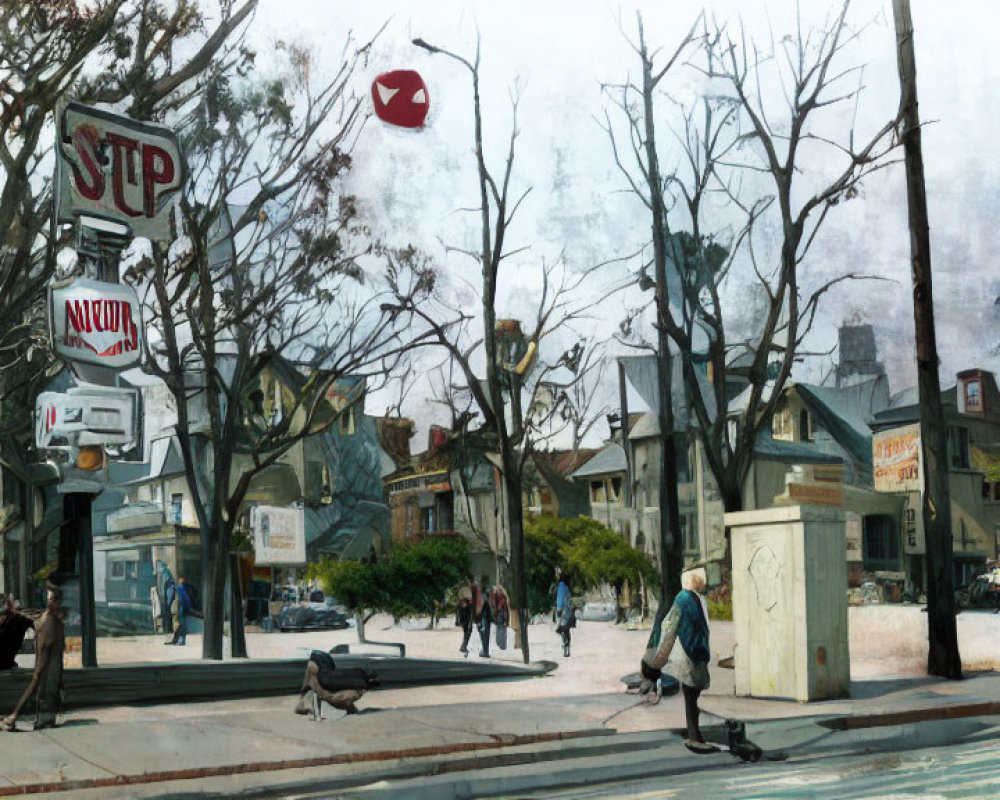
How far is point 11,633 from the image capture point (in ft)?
43.2

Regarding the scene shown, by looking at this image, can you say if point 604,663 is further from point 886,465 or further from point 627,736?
point 886,465

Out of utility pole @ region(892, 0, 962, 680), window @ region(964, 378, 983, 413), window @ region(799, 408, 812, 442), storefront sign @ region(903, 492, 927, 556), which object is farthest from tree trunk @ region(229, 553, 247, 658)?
window @ region(964, 378, 983, 413)

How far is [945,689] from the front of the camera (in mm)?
16266

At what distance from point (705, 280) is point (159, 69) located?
7494 mm

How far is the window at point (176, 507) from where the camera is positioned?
47.9 feet

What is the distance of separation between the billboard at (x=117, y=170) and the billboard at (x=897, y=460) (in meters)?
10.4

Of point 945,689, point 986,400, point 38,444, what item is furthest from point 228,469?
point 986,400

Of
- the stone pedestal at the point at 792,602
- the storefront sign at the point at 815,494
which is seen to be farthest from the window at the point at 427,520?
the storefront sign at the point at 815,494

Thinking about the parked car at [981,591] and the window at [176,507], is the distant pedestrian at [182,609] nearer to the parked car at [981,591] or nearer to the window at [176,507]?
the window at [176,507]

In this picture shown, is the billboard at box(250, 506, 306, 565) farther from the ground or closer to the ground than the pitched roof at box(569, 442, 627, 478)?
closer to the ground

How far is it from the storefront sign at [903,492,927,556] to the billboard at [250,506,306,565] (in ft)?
28.8

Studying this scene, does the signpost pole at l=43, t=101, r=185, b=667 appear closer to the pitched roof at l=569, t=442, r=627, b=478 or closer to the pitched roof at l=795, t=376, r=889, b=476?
the pitched roof at l=569, t=442, r=627, b=478

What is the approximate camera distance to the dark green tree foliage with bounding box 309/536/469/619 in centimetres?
1508

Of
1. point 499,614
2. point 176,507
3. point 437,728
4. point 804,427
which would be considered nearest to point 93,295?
point 176,507
